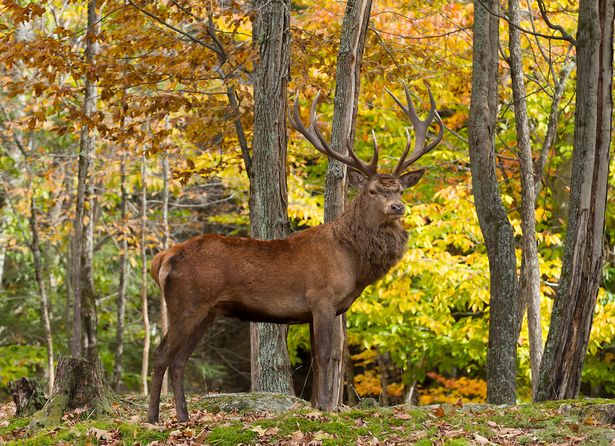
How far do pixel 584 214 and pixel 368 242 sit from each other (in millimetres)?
1992

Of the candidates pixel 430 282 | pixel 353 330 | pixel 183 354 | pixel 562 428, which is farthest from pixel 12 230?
pixel 562 428

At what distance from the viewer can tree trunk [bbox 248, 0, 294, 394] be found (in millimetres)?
9875

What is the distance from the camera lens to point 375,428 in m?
6.90

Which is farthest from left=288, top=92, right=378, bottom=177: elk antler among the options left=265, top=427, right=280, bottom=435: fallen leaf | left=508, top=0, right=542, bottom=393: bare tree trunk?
left=508, top=0, right=542, bottom=393: bare tree trunk

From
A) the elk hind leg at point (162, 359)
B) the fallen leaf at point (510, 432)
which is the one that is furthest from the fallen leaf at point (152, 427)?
the fallen leaf at point (510, 432)

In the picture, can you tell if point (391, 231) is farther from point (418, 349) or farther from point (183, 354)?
point (418, 349)

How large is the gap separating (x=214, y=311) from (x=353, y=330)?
9322mm

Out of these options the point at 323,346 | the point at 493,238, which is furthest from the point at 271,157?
the point at 323,346

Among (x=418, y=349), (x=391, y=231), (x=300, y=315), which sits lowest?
(x=418, y=349)

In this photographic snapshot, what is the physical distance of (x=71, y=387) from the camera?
8.35m

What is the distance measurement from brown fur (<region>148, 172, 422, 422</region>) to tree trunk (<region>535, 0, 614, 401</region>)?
1.62 metres

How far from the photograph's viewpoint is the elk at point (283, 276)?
775 centimetres

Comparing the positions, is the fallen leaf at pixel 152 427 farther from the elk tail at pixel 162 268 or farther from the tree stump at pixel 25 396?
the tree stump at pixel 25 396

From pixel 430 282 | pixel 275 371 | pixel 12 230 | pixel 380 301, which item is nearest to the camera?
pixel 275 371
